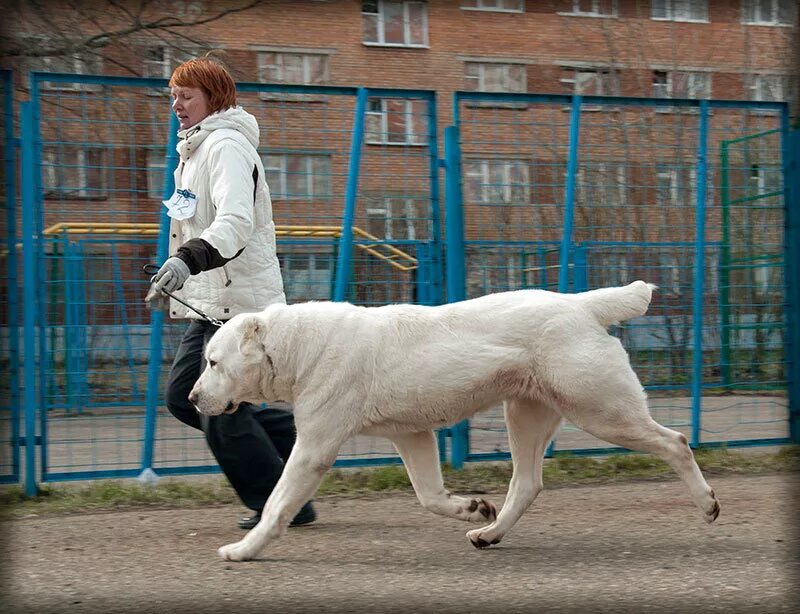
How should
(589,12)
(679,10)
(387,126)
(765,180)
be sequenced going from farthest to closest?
(765,180) → (387,126) → (589,12) → (679,10)

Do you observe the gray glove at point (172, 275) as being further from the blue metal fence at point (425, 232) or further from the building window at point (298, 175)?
the building window at point (298, 175)

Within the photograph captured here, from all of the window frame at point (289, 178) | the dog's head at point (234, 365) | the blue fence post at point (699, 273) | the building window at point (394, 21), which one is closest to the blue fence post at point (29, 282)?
the window frame at point (289, 178)

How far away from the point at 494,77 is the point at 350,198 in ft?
3.96

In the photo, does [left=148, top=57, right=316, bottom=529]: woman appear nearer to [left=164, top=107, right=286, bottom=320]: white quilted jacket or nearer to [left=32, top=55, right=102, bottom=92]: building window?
[left=164, top=107, right=286, bottom=320]: white quilted jacket

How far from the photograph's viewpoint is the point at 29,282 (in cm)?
641

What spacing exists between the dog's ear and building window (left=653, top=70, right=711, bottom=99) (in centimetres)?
494

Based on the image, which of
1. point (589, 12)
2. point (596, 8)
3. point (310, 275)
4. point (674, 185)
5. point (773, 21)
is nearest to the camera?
point (773, 21)

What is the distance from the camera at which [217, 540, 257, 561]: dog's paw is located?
469 cm

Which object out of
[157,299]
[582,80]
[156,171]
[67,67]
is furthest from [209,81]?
[582,80]

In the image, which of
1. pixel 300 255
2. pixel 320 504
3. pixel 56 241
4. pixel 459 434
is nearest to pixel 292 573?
→ pixel 320 504

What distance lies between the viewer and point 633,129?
7957 mm

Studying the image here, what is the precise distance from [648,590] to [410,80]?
4.40 metres

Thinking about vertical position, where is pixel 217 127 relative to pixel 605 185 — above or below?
above

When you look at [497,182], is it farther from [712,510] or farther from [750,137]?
[712,510]
